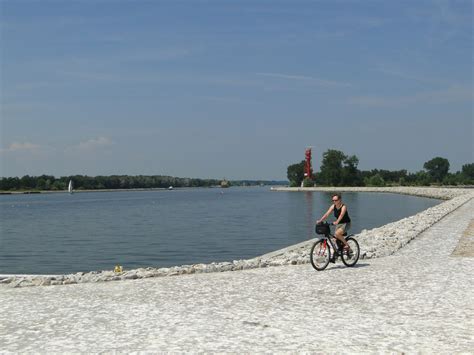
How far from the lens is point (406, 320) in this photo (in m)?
9.26

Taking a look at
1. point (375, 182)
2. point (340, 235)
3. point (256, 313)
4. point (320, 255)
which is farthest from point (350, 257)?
point (375, 182)

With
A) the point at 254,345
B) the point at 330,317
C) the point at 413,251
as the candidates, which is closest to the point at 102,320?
the point at 254,345

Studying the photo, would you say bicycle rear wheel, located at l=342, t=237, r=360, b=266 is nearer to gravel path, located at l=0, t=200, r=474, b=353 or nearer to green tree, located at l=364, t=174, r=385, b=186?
gravel path, located at l=0, t=200, r=474, b=353

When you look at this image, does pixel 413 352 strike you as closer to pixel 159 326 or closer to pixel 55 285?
pixel 159 326

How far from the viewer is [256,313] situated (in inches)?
388

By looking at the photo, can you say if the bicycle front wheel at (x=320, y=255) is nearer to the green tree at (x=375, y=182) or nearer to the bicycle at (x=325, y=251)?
the bicycle at (x=325, y=251)

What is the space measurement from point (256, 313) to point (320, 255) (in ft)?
17.7

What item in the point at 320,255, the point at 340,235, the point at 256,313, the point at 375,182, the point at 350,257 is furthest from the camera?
the point at 375,182

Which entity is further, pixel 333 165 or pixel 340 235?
pixel 333 165

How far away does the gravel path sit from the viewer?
7.91 metres

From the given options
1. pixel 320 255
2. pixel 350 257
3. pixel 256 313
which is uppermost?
pixel 320 255

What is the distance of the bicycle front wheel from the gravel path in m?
0.31

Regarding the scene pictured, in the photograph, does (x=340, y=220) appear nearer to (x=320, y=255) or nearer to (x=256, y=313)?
(x=320, y=255)

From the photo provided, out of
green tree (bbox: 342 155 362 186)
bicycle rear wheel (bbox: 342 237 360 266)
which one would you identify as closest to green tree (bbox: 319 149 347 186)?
green tree (bbox: 342 155 362 186)
